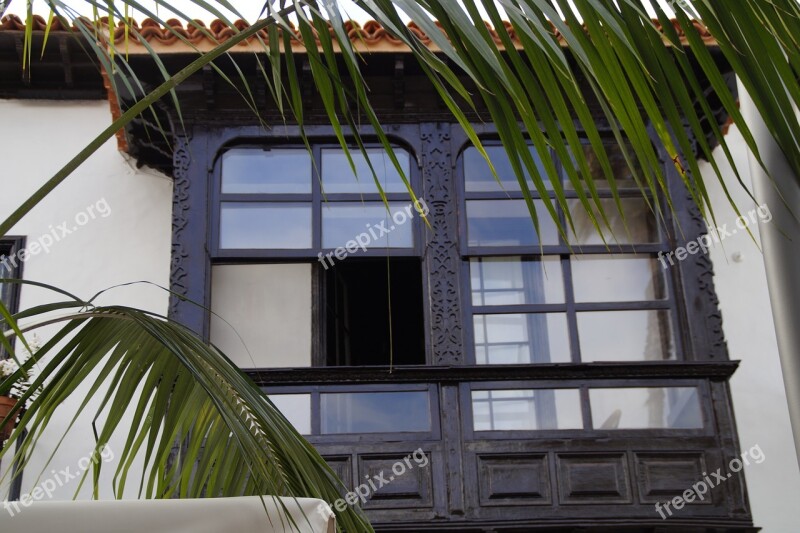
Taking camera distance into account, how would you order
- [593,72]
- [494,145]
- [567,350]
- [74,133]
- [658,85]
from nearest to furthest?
[593,72], [658,85], [567,350], [494,145], [74,133]

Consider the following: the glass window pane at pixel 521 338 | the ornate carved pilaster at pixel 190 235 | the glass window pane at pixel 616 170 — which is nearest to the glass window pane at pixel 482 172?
the glass window pane at pixel 616 170

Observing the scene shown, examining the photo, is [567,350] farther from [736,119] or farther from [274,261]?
[736,119]

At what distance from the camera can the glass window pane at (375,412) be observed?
25.1 feet

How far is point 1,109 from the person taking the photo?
941 centimetres

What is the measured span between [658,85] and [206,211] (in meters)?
6.61

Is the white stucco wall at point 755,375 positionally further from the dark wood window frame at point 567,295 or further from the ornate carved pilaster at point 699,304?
the dark wood window frame at point 567,295

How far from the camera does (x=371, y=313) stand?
38.7 ft

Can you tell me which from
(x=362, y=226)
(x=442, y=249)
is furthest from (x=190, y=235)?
(x=442, y=249)

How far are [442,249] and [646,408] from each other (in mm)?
1861

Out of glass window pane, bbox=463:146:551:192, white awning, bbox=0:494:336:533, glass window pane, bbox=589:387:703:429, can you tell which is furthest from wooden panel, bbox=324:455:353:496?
white awning, bbox=0:494:336:533

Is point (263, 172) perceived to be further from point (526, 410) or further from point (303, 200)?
point (526, 410)

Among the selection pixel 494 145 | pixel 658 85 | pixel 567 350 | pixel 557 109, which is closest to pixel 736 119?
pixel 658 85

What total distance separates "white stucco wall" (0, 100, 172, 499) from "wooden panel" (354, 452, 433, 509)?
236 cm

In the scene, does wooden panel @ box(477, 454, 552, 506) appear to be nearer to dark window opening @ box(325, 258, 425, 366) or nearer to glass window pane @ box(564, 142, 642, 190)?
glass window pane @ box(564, 142, 642, 190)
